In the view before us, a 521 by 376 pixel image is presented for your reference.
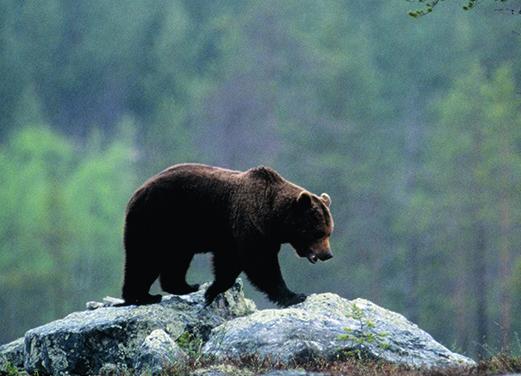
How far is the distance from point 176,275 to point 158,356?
9.00 feet

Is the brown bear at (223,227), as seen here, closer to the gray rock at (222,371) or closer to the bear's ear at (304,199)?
the bear's ear at (304,199)

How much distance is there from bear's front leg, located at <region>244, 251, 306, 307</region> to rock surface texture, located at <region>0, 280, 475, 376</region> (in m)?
0.25

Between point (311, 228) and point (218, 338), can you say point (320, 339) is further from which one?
point (311, 228)

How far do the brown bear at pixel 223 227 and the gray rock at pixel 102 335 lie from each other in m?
0.49

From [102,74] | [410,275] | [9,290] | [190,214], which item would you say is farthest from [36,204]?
[190,214]

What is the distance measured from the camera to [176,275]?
42.8ft

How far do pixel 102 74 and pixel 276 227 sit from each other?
83213 mm

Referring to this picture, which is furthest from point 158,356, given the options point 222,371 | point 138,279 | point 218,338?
point 138,279

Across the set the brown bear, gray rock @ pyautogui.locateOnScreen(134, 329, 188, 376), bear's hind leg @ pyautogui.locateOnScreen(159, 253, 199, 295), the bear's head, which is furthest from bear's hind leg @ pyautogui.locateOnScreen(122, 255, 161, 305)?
gray rock @ pyautogui.locateOnScreen(134, 329, 188, 376)

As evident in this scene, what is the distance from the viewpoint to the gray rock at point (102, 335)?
11.7 m

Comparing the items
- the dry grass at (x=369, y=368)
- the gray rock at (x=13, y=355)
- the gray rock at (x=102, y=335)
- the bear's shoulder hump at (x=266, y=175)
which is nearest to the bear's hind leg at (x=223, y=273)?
the gray rock at (x=102, y=335)

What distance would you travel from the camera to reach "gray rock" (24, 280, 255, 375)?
11734 mm

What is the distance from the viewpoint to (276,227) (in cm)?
1222

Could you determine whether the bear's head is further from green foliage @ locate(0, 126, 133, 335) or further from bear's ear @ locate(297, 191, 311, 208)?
green foliage @ locate(0, 126, 133, 335)
